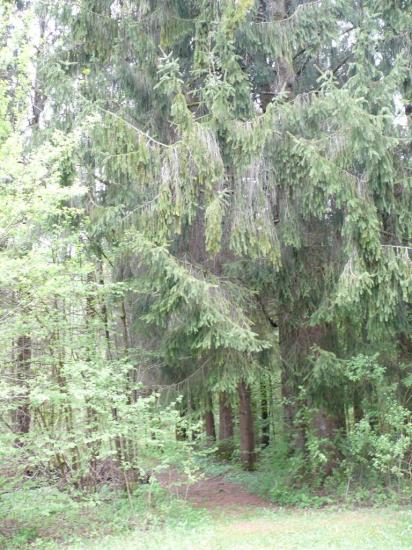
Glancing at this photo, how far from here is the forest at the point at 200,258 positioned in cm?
738

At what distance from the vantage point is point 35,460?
7.25 metres

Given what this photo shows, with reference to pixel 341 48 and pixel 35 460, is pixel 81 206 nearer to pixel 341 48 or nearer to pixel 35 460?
pixel 35 460

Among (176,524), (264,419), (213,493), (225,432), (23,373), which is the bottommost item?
(213,493)

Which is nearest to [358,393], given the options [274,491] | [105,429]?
[274,491]

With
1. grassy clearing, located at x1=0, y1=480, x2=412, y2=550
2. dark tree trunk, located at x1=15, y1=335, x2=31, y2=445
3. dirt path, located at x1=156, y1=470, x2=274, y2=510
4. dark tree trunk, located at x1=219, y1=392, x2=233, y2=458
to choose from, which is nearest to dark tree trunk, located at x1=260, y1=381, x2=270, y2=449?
dark tree trunk, located at x1=219, y1=392, x2=233, y2=458

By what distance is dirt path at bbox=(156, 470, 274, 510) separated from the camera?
9875mm

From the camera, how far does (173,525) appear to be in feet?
26.6

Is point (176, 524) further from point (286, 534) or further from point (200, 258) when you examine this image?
point (200, 258)

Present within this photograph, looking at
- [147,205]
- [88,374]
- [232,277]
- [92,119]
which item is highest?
[92,119]

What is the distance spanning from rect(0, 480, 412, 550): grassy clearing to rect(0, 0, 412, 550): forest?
0.05 m

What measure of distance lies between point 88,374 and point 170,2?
19.4 feet

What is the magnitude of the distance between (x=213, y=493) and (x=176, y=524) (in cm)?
329

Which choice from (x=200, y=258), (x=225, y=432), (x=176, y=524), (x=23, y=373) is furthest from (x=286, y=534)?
(x=225, y=432)

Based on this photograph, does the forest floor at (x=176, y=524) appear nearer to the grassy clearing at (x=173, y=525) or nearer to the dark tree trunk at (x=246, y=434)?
the grassy clearing at (x=173, y=525)
